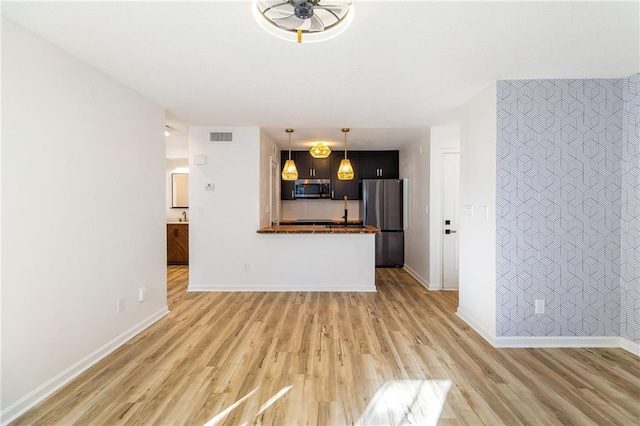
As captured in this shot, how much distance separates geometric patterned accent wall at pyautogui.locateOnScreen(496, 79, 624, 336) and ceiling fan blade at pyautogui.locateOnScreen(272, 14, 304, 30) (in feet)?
7.00

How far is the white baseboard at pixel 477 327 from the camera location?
3.00 meters

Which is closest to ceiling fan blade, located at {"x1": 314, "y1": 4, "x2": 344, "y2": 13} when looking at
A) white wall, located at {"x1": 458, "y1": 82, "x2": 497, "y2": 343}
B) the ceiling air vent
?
white wall, located at {"x1": 458, "y1": 82, "x2": 497, "y2": 343}

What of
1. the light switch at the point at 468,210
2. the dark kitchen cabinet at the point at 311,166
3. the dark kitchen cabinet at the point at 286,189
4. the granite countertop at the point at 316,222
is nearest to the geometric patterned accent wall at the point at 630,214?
the light switch at the point at 468,210

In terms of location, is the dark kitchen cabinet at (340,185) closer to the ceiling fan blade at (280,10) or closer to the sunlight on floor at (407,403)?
the sunlight on floor at (407,403)

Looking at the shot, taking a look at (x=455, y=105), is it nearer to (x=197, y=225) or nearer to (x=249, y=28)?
(x=249, y=28)

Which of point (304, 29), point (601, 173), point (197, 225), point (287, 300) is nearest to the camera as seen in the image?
point (304, 29)

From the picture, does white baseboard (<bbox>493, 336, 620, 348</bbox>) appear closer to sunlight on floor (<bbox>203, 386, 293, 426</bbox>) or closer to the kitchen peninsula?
sunlight on floor (<bbox>203, 386, 293, 426</bbox>)

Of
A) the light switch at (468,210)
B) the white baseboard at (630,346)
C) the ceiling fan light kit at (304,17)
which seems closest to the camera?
the ceiling fan light kit at (304,17)

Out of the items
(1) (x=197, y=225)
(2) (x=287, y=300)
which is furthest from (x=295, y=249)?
(1) (x=197, y=225)

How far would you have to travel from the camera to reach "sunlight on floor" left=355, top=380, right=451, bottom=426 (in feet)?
6.31

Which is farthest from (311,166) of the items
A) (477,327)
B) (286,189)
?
(477,327)

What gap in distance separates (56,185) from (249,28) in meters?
1.69

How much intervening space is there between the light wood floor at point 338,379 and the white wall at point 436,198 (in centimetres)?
135

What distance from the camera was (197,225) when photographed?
4.76 m
